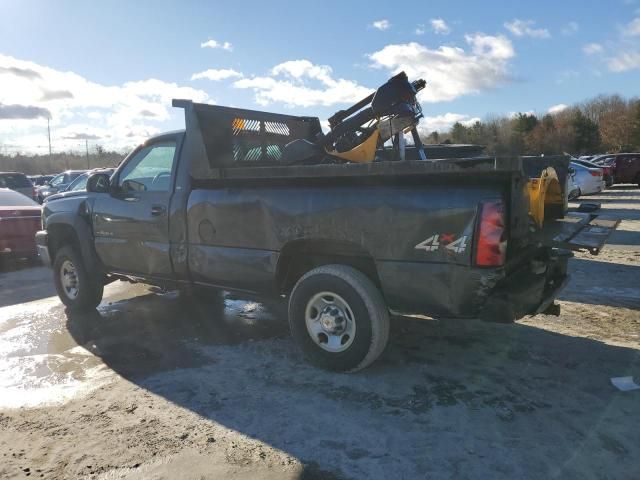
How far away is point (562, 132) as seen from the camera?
59.5m

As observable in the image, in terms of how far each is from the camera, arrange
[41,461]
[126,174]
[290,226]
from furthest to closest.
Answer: [126,174] < [290,226] < [41,461]

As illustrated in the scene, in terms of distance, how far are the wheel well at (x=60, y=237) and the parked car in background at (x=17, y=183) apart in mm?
11551

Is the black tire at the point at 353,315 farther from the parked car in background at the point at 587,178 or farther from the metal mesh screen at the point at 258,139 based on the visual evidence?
the parked car in background at the point at 587,178

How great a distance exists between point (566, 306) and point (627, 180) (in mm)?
26346

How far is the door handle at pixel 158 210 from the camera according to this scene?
514 centimetres

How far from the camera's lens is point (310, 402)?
145 inches

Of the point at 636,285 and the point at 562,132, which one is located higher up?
the point at 562,132

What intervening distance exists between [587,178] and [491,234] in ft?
65.7

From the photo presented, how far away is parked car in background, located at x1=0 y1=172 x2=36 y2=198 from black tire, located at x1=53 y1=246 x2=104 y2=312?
468 inches

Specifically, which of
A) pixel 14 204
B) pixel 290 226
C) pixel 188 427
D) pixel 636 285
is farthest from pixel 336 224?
pixel 14 204

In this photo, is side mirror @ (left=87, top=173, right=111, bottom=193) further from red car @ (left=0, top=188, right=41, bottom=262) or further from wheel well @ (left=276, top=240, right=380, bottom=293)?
red car @ (left=0, top=188, right=41, bottom=262)

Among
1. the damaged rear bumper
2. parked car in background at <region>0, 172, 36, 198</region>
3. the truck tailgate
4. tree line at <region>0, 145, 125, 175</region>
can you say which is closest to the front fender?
the damaged rear bumper

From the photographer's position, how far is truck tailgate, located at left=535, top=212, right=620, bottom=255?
11.8 feet

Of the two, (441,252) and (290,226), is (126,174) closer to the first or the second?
(290,226)
